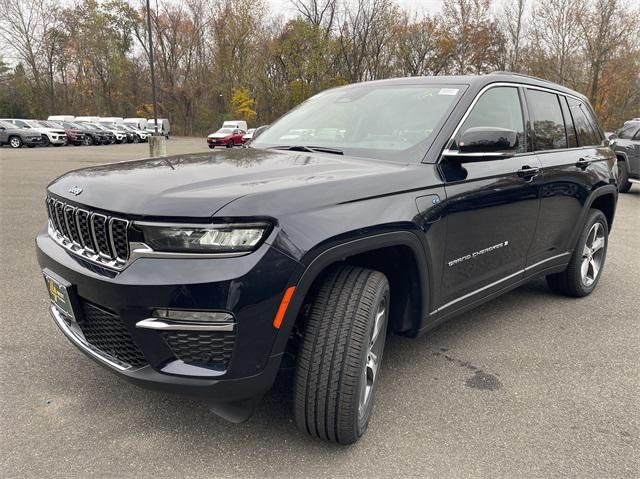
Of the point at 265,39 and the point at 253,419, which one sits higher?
the point at 265,39

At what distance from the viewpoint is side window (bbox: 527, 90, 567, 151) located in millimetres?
3633

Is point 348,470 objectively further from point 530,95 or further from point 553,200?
point 530,95

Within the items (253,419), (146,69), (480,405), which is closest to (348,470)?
(253,419)

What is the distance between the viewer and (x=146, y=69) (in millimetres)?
61094

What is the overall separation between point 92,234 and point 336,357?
1192mm

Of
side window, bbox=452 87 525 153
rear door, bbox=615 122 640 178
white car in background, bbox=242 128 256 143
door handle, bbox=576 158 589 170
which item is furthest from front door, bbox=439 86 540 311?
rear door, bbox=615 122 640 178

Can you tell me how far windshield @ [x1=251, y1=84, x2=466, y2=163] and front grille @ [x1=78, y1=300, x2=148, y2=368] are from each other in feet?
5.26

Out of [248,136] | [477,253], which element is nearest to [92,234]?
[477,253]

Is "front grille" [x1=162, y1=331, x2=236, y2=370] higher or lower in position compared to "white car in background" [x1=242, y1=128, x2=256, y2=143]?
lower

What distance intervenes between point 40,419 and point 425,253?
7.02 feet

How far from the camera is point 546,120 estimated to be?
3.80m

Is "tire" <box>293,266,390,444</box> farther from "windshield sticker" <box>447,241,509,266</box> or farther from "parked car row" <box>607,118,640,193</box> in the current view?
"parked car row" <box>607,118,640,193</box>

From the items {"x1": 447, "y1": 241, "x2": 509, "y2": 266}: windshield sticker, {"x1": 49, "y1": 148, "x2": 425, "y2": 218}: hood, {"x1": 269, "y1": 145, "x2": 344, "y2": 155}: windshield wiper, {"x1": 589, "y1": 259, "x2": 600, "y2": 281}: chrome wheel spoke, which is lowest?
{"x1": 589, "y1": 259, "x2": 600, "y2": 281}: chrome wheel spoke

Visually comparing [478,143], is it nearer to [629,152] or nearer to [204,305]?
[204,305]
